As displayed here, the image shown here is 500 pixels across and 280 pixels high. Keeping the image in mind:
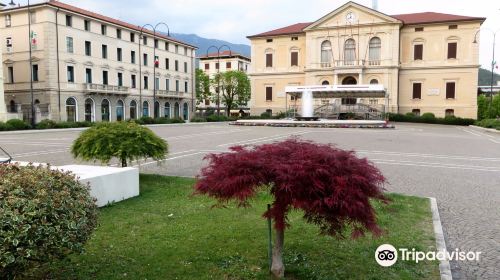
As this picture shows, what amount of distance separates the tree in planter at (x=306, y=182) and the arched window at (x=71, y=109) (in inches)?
1878

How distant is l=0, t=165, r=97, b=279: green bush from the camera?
3021 millimetres

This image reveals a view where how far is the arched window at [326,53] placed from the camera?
59.5m

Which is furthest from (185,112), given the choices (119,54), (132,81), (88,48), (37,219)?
(37,219)

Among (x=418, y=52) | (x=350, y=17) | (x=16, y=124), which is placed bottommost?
(x=16, y=124)

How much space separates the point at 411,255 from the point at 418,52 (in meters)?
57.6

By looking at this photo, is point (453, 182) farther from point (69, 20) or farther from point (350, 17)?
point (350, 17)

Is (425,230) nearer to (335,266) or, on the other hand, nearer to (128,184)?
(335,266)

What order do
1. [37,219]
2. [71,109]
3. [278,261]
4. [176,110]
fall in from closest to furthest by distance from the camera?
[37,219] < [278,261] < [71,109] < [176,110]

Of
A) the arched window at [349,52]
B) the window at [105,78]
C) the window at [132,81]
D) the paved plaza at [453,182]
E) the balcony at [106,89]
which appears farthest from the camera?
the arched window at [349,52]

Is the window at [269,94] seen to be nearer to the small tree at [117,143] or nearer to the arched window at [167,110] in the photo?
the arched window at [167,110]

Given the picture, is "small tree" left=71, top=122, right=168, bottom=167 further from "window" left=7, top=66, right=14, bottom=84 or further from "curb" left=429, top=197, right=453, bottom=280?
"window" left=7, top=66, right=14, bottom=84

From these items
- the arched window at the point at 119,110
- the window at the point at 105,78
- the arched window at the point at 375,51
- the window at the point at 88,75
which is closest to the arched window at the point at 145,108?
the arched window at the point at 119,110

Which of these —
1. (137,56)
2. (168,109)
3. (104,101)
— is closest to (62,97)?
(104,101)

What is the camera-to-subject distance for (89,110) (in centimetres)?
5025
